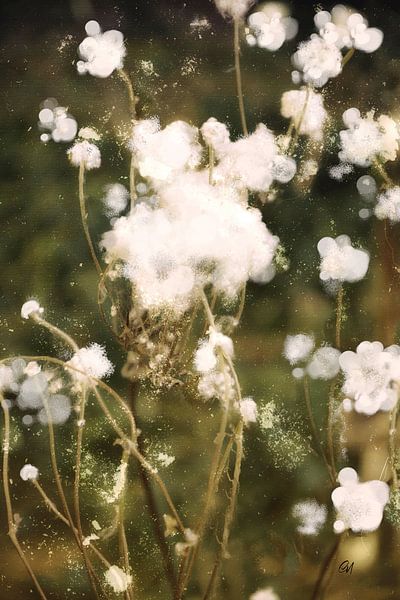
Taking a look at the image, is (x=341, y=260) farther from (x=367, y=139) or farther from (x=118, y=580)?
(x=118, y=580)

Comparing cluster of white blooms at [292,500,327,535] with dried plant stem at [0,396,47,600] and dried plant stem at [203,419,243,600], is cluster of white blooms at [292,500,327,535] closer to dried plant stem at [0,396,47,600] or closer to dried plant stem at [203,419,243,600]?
dried plant stem at [203,419,243,600]

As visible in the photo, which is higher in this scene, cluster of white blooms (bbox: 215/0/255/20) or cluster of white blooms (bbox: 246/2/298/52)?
cluster of white blooms (bbox: 215/0/255/20)

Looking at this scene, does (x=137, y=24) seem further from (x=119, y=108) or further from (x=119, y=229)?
(x=119, y=229)

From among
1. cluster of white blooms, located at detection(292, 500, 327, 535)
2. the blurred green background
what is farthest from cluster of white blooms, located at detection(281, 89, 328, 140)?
cluster of white blooms, located at detection(292, 500, 327, 535)
